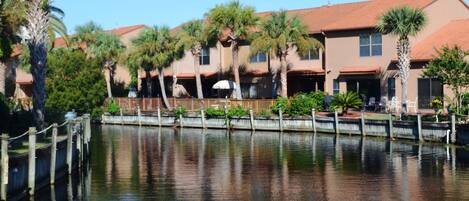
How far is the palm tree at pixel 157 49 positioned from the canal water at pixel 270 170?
1940 centimetres

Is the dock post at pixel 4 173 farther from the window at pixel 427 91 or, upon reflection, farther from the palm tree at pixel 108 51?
the palm tree at pixel 108 51

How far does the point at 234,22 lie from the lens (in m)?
62.9

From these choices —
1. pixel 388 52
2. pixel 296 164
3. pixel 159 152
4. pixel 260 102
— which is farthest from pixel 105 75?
pixel 296 164

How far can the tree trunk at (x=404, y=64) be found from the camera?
51.6 meters

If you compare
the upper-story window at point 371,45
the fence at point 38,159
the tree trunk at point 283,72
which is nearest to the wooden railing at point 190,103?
the tree trunk at point 283,72

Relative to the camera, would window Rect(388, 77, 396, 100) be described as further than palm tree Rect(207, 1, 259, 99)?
No

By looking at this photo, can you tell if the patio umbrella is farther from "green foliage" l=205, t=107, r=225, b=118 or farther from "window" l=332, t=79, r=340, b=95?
"window" l=332, t=79, r=340, b=95

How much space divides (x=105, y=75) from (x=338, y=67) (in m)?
27.7

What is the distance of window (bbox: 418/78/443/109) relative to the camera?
2140 inches

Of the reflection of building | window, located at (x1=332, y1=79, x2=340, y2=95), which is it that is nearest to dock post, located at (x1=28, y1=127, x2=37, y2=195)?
window, located at (x1=332, y1=79, x2=340, y2=95)

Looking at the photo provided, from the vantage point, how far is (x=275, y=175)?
3091 cm

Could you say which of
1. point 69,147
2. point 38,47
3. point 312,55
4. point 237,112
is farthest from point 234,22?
point 69,147

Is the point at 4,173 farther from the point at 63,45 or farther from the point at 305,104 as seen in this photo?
the point at 63,45

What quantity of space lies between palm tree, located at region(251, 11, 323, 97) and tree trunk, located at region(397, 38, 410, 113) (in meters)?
9.45
